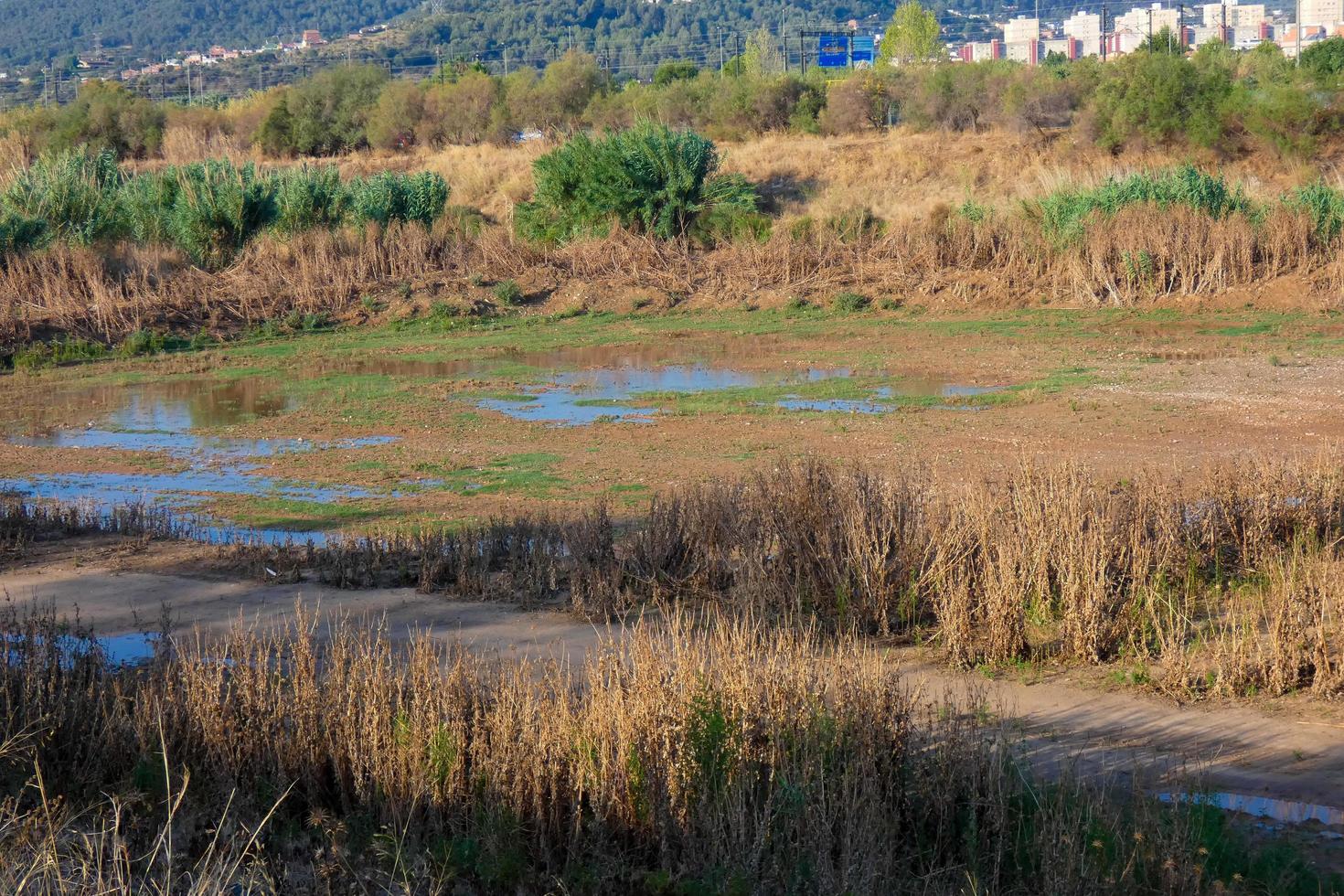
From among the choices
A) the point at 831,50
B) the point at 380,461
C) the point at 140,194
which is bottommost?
the point at 380,461

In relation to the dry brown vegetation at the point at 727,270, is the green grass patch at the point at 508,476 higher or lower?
lower

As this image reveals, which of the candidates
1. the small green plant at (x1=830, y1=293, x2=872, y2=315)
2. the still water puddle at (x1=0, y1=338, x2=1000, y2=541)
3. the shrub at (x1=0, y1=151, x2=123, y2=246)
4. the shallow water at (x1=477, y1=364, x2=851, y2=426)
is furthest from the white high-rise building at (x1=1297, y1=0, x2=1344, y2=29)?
the shallow water at (x1=477, y1=364, x2=851, y2=426)

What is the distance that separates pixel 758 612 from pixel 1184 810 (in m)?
3.46

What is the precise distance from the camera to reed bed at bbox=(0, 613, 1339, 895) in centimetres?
533

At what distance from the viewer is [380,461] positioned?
50.3ft

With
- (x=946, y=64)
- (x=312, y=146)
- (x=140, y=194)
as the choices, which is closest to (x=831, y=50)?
(x=946, y=64)

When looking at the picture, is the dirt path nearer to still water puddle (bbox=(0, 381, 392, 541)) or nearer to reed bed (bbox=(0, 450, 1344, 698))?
reed bed (bbox=(0, 450, 1344, 698))

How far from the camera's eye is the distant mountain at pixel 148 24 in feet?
471

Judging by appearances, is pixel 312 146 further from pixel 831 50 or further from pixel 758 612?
pixel 758 612

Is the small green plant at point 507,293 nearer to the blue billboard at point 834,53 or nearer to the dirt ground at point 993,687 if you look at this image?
the dirt ground at point 993,687

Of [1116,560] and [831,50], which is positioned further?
[831,50]

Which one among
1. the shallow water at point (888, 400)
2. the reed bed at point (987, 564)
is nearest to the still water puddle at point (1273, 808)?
the reed bed at point (987, 564)

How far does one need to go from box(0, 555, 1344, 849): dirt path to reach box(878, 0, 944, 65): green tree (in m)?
74.4

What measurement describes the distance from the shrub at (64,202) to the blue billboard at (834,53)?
71434 millimetres
